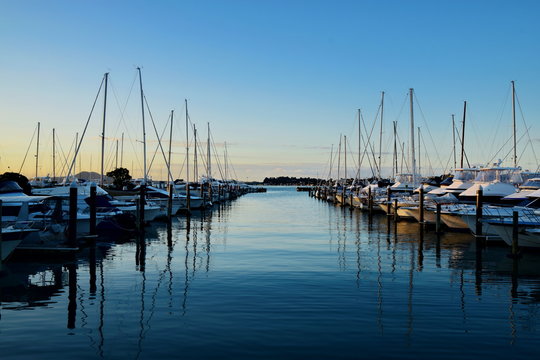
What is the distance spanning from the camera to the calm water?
11.3m

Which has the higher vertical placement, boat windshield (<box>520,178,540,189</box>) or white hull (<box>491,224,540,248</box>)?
boat windshield (<box>520,178,540,189</box>)

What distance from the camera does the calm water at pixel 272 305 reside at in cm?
1127

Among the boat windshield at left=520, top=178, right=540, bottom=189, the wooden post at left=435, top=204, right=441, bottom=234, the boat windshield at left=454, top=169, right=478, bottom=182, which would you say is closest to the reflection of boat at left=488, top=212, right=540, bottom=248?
the wooden post at left=435, top=204, right=441, bottom=234

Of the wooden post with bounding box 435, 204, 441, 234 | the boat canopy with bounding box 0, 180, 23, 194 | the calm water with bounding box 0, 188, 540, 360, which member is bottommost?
the calm water with bounding box 0, 188, 540, 360

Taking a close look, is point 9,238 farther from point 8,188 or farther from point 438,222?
point 438,222

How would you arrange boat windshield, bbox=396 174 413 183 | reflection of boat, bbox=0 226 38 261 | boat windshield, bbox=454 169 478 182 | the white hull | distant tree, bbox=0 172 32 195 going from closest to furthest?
1. reflection of boat, bbox=0 226 38 261
2. the white hull
3. distant tree, bbox=0 172 32 195
4. boat windshield, bbox=454 169 478 182
5. boat windshield, bbox=396 174 413 183

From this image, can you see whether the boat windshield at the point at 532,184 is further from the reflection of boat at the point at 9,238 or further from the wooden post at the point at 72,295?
the reflection of boat at the point at 9,238

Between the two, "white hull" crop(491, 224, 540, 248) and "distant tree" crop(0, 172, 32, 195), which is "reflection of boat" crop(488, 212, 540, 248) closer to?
"white hull" crop(491, 224, 540, 248)

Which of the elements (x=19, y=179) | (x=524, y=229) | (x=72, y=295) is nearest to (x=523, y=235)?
(x=524, y=229)

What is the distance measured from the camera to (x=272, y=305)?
14.9 m

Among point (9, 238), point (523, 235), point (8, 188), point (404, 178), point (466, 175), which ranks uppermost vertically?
point (466, 175)

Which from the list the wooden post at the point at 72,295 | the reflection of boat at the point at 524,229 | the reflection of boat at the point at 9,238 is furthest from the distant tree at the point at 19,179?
the reflection of boat at the point at 524,229

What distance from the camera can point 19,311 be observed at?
1441cm

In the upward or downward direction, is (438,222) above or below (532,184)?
below
